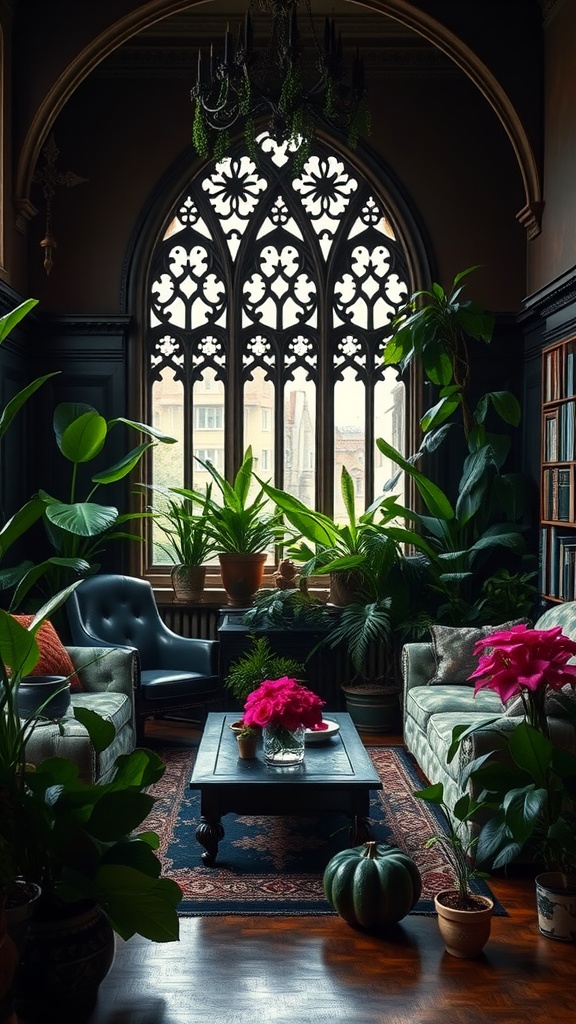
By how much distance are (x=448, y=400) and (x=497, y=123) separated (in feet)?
6.50

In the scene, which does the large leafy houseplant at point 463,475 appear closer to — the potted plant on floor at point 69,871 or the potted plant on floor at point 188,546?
the potted plant on floor at point 188,546

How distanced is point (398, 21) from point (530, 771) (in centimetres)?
459

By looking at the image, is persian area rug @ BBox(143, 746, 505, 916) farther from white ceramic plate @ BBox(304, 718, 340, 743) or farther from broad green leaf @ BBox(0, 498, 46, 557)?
broad green leaf @ BBox(0, 498, 46, 557)

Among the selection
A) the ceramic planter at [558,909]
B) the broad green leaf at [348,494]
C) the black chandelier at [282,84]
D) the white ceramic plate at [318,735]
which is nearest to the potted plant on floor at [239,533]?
the broad green leaf at [348,494]

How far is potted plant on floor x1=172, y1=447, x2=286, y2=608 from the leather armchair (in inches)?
23.6

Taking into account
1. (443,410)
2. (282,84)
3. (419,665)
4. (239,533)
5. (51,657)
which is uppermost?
(282,84)

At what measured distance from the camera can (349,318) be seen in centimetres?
671

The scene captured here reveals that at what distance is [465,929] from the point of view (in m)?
2.88

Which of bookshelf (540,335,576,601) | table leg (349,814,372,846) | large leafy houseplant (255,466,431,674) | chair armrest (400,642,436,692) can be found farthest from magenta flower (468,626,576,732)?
large leafy houseplant (255,466,431,674)

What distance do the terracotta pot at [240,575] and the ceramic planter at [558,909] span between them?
3302 millimetres

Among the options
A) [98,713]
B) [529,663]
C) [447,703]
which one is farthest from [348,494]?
[529,663]

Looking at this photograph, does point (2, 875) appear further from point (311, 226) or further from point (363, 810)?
point (311, 226)

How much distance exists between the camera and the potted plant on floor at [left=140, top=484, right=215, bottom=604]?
6203 mm

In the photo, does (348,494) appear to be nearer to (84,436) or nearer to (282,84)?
(84,436)
